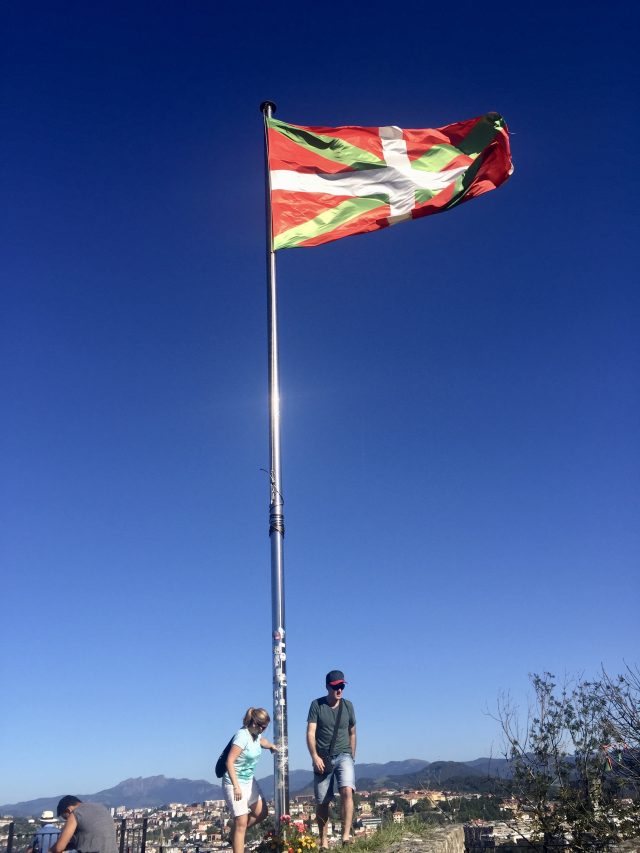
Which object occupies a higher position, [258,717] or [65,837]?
[258,717]

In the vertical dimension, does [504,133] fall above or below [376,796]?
above

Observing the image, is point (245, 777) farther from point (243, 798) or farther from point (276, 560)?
point (276, 560)

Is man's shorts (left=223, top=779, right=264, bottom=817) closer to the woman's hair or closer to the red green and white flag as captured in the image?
the woman's hair

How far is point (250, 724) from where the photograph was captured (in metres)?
7.26

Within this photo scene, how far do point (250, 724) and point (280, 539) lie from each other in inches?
79.8

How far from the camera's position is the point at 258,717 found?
7.21m

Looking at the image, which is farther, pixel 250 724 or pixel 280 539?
pixel 280 539

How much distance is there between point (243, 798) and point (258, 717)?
2.51ft

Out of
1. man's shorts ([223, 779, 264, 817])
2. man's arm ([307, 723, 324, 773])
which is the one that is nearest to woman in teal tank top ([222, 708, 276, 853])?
man's shorts ([223, 779, 264, 817])

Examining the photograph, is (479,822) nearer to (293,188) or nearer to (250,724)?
(250,724)

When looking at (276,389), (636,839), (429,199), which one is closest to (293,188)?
(429,199)

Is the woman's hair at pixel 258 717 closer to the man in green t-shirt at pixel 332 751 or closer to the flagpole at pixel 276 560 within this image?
the flagpole at pixel 276 560

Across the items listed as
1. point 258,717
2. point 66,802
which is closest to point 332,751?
point 258,717

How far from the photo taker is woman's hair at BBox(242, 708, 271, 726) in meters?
7.21
